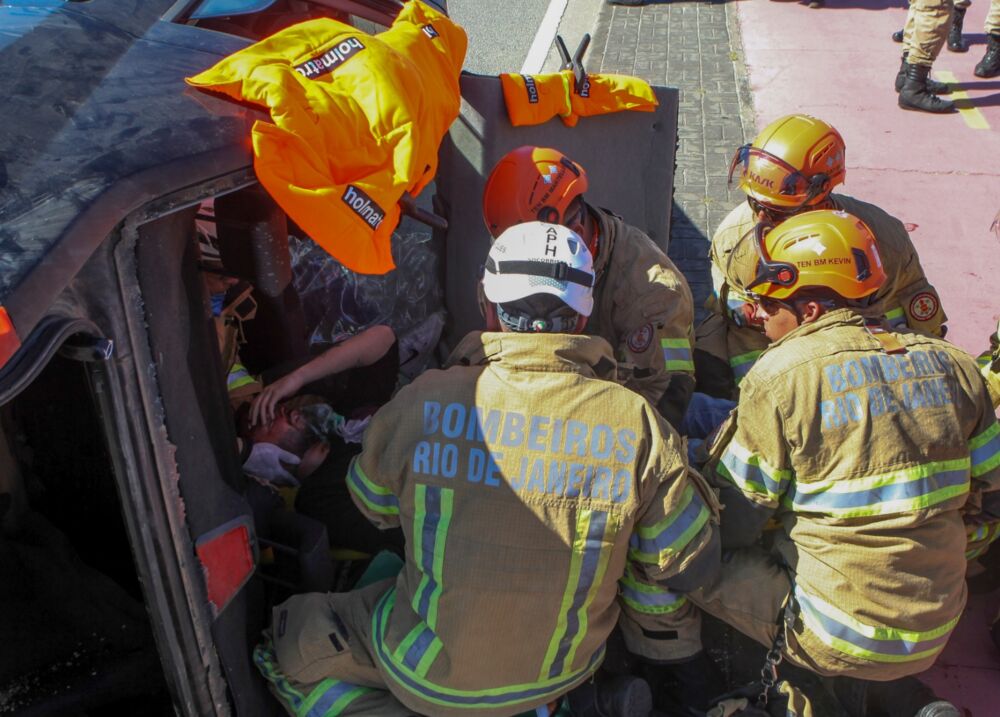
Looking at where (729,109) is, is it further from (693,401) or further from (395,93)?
(395,93)

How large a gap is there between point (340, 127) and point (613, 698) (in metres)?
1.94

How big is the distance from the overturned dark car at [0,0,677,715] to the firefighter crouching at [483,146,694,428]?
98cm

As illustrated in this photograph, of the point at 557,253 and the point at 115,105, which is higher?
the point at 115,105

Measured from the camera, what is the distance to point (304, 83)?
8.50ft

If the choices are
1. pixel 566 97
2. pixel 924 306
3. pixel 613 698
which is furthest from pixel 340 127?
pixel 924 306

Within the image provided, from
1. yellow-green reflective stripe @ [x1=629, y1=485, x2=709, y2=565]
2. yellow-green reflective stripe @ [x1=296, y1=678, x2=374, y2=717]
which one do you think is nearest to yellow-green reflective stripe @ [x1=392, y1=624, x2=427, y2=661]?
yellow-green reflective stripe @ [x1=296, y1=678, x2=374, y2=717]

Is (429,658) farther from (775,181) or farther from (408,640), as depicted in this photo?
(775,181)

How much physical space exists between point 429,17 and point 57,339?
2.40 m

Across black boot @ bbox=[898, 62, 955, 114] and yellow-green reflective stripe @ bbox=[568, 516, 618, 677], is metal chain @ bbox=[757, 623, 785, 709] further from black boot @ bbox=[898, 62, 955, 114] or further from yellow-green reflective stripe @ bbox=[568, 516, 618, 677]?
black boot @ bbox=[898, 62, 955, 114]

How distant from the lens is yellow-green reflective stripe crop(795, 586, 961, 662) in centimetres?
279

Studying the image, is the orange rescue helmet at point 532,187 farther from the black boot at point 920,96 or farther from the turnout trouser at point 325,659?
the black boot at point 920,96

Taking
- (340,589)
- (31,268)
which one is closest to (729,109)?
(340,589)

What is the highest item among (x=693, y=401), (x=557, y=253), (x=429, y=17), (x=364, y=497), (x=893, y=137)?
(x=429, y=17)

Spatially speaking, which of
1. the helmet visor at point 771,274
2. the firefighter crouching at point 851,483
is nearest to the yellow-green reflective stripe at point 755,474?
the firefighter crouching at point 851,483
